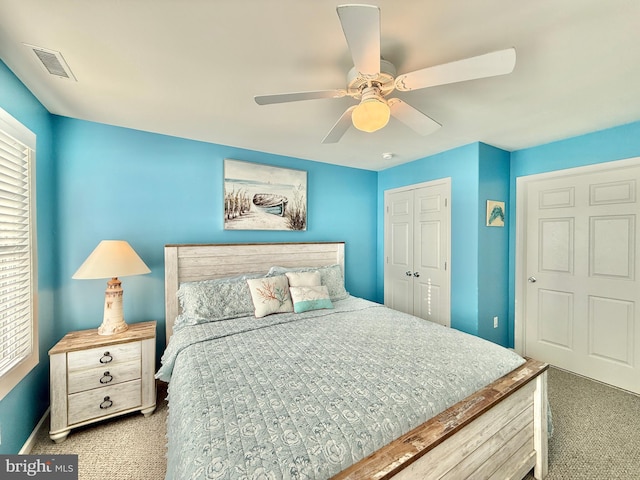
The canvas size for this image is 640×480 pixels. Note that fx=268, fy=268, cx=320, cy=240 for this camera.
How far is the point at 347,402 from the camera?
3.70ft

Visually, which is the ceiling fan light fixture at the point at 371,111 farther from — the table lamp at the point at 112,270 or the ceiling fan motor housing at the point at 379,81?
the table lamp at the point at 112,270

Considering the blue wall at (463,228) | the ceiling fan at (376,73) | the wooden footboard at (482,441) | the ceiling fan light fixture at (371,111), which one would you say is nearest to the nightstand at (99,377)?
the wooden footboard at (482,441)

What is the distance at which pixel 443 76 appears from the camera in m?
1.21

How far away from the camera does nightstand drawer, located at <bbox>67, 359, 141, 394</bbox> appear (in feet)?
6.06

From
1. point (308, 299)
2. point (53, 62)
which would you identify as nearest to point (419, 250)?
point (308, 299)

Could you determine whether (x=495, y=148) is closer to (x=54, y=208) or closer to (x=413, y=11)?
(x=413, y=11)

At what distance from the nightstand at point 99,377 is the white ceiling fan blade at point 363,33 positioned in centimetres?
231

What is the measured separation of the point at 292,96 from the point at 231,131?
1.36m

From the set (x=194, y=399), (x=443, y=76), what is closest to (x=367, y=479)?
(x=194, y=399)

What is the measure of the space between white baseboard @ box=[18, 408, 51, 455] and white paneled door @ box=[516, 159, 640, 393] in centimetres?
438

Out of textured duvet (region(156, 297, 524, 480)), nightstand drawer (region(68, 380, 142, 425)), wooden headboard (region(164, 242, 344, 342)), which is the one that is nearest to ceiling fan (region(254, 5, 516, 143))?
textured duvet (region(156, 297, 524, 480))

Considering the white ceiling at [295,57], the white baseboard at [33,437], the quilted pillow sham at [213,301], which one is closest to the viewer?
the white ceiling at [295,57]

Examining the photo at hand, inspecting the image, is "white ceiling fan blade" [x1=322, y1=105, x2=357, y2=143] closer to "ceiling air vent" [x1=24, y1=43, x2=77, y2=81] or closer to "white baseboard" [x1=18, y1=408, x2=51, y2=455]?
"ceiling air vent" [x1=24, y1=43, x2=77, y2=81]

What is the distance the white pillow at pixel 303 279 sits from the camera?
261 centimetres
